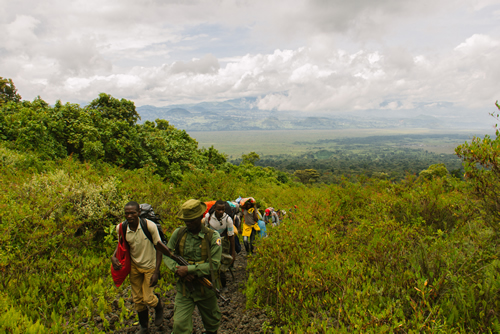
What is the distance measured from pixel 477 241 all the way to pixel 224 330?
4120mm

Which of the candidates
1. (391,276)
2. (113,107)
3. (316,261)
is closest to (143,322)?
(316,261)

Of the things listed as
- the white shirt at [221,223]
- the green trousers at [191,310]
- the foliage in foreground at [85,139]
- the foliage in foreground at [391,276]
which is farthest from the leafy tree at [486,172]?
the foliage in foreground at [85,139]

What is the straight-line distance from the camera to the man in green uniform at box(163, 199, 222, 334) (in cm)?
296

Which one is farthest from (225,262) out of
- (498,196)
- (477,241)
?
(498,196)

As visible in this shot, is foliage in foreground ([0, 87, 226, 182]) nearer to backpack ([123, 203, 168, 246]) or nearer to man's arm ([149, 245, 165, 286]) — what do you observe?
backpack ([123, 203, 168, 246])

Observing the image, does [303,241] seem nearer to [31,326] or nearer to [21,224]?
[31,326]

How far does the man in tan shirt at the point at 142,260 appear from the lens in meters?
3.31

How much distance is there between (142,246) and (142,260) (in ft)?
0.67

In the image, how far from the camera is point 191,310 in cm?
309

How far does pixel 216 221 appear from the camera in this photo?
4.77 metres

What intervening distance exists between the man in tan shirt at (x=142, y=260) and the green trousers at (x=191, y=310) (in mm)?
511

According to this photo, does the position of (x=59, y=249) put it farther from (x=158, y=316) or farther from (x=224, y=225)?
(x=224, y=225)

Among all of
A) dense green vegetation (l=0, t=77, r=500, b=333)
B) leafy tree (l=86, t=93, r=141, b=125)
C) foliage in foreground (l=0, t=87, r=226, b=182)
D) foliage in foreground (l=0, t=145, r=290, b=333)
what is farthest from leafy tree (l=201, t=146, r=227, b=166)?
foliage in foreground (l=0, t=145, r=290, b=333)

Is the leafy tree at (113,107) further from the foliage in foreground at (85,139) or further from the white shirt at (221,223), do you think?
the white shirt at (221,223)
